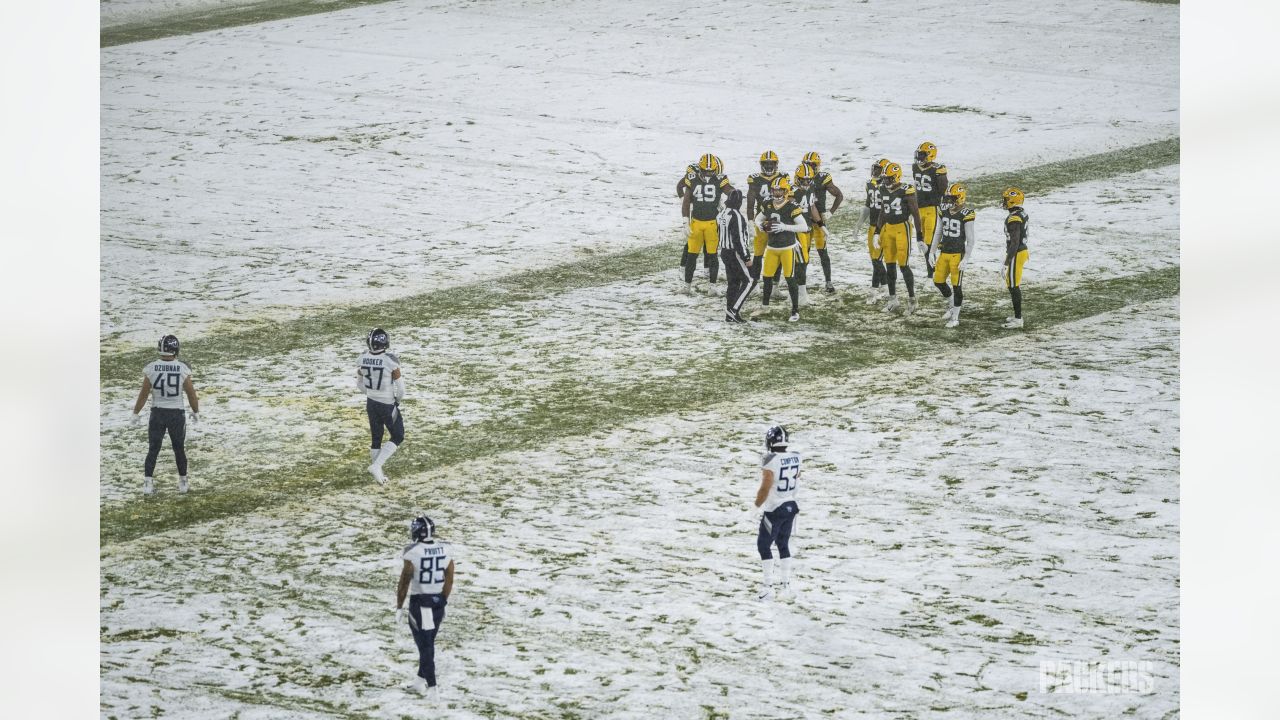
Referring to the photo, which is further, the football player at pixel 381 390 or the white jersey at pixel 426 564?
the football player at pixel 381 390

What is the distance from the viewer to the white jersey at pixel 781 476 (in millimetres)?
10867

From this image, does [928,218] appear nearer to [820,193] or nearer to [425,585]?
[820,193]

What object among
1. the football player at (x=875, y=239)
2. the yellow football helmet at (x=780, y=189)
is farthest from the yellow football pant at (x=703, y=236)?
the football player at (x=875, y=239)

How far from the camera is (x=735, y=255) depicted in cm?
1736

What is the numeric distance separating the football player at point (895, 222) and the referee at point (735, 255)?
168 centimetres

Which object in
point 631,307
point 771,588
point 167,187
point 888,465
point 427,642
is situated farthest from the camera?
point 167,187

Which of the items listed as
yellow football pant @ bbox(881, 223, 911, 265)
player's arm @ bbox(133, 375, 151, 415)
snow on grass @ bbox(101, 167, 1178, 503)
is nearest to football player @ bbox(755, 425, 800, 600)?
snow on grass @ bbox(101, 167, 1178, 503)

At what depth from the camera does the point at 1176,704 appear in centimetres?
981

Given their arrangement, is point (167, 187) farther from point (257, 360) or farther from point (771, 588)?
point (771, 588)

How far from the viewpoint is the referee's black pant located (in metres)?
17.4

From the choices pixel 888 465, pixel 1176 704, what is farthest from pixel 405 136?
pixel 1176 704

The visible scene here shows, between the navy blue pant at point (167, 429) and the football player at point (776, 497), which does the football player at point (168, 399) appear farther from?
the football player at point (776, 497)

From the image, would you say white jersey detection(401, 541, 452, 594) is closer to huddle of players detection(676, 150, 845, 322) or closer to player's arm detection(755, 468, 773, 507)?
player's arm detection(755, 468, 773, 507)

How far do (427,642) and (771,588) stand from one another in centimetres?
285
